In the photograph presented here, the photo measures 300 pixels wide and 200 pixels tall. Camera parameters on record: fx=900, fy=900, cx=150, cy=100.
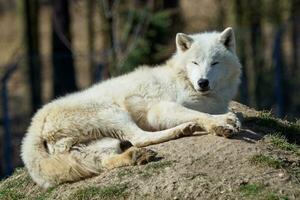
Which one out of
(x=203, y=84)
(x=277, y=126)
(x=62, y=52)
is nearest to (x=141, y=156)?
(x=203, y=84)

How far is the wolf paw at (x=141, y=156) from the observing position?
8680mm

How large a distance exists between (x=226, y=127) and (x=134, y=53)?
33.3 feet

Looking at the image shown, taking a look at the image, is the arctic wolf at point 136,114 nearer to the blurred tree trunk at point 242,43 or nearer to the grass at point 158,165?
the grass at point 158,165

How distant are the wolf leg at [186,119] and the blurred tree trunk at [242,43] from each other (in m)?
7.78

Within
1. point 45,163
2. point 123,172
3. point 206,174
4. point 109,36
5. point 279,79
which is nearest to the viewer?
point 206,174

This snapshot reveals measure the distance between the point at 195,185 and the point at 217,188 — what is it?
20 centimetres

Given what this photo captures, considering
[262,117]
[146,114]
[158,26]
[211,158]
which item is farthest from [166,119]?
[158,26]

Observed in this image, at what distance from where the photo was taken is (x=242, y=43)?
18859 millimetres

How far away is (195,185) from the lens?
8164mm

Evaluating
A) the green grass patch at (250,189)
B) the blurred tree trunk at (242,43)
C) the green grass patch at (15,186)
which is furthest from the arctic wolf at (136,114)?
the blurred tree trunk at (242,43)

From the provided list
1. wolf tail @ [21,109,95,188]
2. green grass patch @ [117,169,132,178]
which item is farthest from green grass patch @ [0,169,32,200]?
green grass patch @ [117,169,132,178]

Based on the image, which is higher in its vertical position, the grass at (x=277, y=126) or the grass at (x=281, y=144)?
the grass at (x=281, y=144)

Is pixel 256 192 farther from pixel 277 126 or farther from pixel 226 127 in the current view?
pixel 277 126

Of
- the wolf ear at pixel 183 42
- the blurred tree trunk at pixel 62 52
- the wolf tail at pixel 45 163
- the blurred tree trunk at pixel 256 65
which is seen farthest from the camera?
the blurred tree trunk at pixel 256 65
